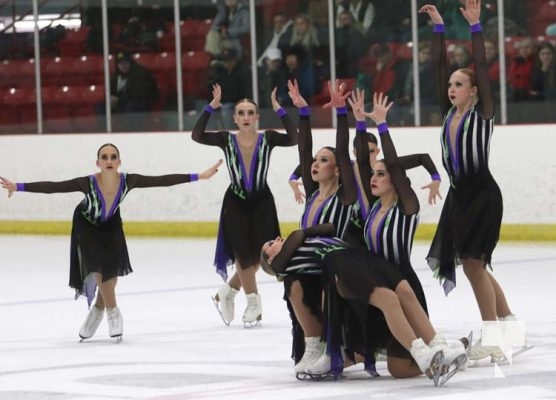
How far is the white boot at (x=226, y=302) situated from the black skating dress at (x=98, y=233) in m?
0.73

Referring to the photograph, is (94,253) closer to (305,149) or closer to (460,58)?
(305,149)

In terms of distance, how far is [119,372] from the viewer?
779cm

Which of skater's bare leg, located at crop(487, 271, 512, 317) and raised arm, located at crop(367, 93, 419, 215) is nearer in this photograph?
raised arm, located at crop(367, 93, 419, 215)

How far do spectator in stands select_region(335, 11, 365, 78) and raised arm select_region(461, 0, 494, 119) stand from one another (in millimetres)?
8516

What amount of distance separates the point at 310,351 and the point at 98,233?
2540 millimetres

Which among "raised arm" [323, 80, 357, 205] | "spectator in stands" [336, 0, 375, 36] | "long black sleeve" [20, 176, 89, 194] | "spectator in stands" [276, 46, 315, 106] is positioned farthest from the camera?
"spectator in stands" [276, 46, 315, 106]

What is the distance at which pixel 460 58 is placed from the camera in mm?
15484

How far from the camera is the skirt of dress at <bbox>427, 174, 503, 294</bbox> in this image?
7.96m

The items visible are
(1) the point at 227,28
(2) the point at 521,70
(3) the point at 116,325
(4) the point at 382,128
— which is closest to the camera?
(4) the point at 382,128

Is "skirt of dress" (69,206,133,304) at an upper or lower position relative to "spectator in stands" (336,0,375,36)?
lower

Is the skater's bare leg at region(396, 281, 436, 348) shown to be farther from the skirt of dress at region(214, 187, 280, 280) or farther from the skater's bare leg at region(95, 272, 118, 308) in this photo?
the skirt of dress at region(214, 187, 280, 280)

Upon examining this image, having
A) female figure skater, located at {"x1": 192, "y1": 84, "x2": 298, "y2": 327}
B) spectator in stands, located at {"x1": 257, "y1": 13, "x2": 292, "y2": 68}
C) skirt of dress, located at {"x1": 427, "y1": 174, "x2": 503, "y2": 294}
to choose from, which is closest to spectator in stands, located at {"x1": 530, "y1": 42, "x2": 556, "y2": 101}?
spectator in stands, located at {"x1": 257, "y1": 13, "x2": 292, "y2": 68}

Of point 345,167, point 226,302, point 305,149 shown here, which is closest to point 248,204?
point 226,302

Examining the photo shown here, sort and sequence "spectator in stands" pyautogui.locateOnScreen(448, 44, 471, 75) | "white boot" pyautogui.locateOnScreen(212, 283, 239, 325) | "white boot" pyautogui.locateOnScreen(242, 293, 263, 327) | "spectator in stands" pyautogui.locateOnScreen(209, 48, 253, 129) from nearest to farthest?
"white boot" pyautogui.locateOnScreen(242, 293, 263, 327), "white boot" pyautogui.locateOnScreen(212, 283, 239, 325), "spectator in stands" pyautogui.locateOnScreen(448, 44, 471, 75), "spectator in stands" pyautogui.locateOnScreen(209, 48, 253, 129)
